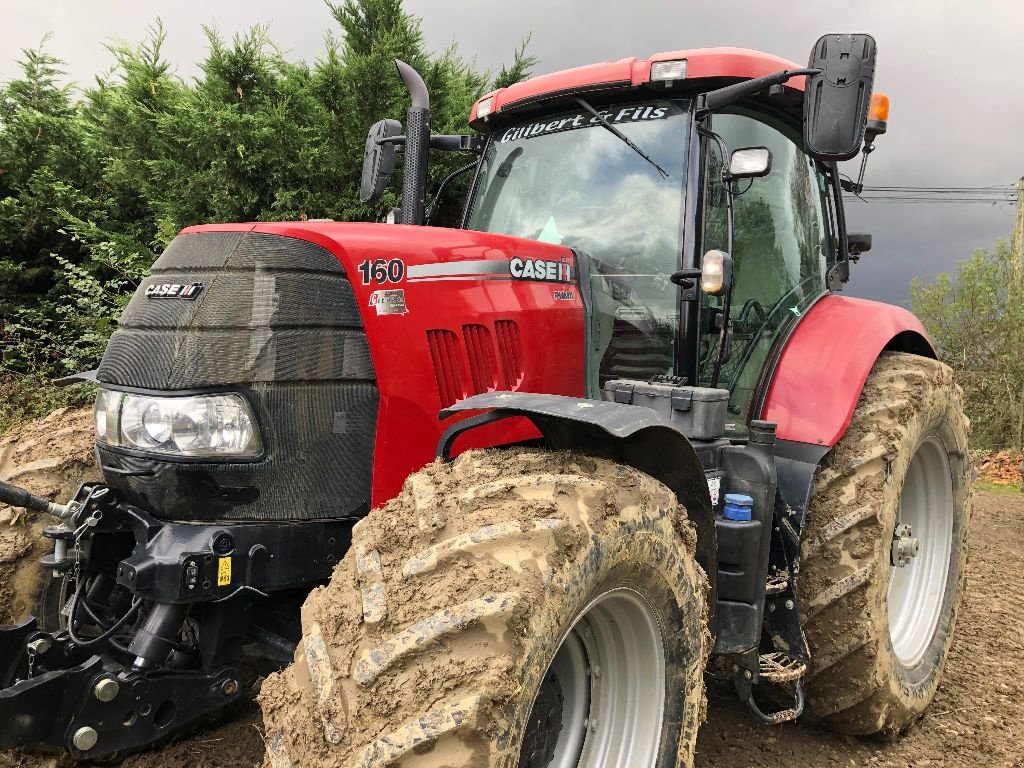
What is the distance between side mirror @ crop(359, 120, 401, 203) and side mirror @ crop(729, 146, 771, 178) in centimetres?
146

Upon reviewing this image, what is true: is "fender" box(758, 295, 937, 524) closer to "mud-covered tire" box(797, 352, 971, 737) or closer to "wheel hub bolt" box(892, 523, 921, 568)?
"mud-covered tire" box(797, 352, 971, 737)

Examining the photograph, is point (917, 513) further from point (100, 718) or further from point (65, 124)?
point (65, 124)

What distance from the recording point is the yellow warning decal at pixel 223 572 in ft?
6.39

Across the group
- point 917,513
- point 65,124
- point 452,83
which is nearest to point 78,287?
point 65,124

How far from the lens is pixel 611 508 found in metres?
1.85

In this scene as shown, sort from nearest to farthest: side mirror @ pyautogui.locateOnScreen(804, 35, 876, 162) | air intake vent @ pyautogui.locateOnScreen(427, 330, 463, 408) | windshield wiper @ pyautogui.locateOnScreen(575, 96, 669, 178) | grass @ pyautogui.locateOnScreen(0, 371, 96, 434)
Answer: air intake vent @ pyautogui.locateOnScreen(427, 330, 463, 408) < side mirror @ pyautogui.locateOnScreen(804, 35, 876, 162) < windshield wiper @ pyautogui.locateOnScreen(575, 96, 669, 178) < grass @ pyautogui.locateOnScreen(0, 371, 96, 434)

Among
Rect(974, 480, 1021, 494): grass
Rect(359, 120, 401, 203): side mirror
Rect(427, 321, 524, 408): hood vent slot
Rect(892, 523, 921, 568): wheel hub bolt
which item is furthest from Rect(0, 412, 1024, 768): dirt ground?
Rect(974, 480, 1021, 494): grass

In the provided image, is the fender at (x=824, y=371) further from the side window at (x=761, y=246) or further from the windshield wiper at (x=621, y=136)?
the windshield wiper at (x=621, y=136)

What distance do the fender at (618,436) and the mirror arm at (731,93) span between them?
134cm

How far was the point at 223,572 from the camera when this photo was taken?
6.41 feet

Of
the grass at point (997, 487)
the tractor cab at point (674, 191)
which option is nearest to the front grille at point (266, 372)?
the tractor cab at point (674, 191)

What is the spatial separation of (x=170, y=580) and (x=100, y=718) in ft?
1.28

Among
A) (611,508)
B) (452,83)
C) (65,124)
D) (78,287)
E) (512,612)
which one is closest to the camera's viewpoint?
(512,612)

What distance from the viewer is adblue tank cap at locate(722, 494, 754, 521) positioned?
2.54m
